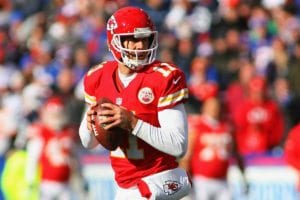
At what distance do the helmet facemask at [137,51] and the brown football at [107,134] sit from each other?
296mm

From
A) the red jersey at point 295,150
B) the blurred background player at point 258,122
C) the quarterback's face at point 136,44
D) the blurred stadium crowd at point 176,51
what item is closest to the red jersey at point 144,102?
the quarterback's face at point 136,44

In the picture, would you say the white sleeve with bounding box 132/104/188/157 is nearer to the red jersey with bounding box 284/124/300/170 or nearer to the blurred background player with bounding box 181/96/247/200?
the red jersey with bounding box 284/124/300/170

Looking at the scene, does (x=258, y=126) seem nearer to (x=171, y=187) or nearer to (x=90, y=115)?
(x=171, y=187)

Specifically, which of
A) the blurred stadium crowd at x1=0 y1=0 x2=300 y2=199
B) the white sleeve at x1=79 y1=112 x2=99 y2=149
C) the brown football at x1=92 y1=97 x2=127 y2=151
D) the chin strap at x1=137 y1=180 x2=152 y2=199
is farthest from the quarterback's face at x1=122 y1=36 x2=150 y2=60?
the blurred stadium crowd at x1=0 y1=0 x2=300 y2=199

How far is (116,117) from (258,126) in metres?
6.90

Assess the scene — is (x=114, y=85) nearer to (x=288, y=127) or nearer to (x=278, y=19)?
(x=288, y=127)

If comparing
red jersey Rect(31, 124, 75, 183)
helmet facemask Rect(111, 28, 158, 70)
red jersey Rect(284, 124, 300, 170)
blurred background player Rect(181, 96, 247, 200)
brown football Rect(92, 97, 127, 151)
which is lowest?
red jersey Rect(31, 124, 75, 183)

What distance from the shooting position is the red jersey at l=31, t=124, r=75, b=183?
12320 millimetres

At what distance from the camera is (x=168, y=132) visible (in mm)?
5625

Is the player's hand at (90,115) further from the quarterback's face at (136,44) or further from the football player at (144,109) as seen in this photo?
the quarterback's face at (136,44)

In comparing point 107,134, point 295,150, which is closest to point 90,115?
point 107,134

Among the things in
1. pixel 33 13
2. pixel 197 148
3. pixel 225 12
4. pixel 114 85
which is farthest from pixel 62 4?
pixel 114 85

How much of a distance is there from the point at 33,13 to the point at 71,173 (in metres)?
5.25

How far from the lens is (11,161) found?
41.2 feet
